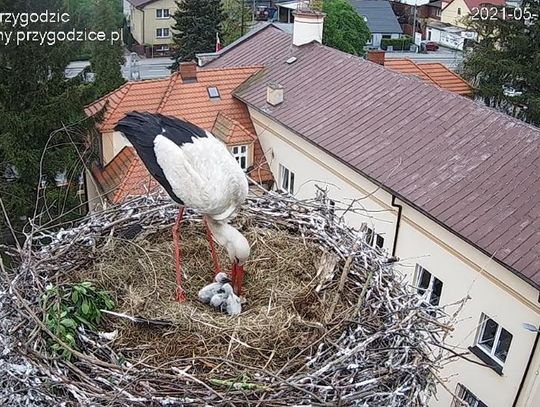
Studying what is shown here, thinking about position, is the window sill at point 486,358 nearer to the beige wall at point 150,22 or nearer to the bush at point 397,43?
the beige wall at point 150,22

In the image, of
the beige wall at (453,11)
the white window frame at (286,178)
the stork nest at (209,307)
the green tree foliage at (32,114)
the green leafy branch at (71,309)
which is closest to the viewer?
the green leafy branch at (71,309)

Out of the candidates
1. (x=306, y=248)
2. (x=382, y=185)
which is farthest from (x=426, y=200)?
(x=306, y=248)

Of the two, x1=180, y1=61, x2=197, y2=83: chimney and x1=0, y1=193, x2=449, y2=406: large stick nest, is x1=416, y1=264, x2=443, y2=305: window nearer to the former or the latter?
x1=0, y1=193, x2=449, y2=406: large stick nest

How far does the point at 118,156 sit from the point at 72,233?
6583mm

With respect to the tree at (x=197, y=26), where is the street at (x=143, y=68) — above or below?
below

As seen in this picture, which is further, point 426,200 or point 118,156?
point 118,156

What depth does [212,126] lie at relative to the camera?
12.7 m

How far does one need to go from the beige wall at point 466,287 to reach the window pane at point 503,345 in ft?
0.52

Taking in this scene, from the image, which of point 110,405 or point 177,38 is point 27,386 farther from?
point 177,38

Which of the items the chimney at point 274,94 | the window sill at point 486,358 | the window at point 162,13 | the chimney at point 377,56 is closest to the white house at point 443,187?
the window sill at point 486,358

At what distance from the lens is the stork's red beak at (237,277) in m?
5.00

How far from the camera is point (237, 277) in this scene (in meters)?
5.06

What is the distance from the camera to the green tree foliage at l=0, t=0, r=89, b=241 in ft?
35.9

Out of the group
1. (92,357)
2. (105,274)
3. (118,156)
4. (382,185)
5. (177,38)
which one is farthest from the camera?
(177,38)
